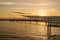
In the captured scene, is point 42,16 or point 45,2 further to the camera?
point 45,2

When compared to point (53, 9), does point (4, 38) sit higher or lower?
lower

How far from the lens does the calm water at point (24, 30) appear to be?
3.41 feet

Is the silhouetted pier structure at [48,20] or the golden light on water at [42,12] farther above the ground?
the golden light on water at [42,12]

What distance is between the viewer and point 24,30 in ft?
3.43

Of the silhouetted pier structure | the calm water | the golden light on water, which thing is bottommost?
the calm water

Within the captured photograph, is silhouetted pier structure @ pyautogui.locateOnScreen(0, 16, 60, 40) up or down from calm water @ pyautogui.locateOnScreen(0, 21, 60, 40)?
up

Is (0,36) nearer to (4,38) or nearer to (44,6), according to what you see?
(4,38)

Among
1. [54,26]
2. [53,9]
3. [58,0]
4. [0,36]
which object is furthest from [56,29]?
[0,36]

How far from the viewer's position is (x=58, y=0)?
1.17 meters

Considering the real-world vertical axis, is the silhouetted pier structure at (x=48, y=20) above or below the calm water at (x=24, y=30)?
above

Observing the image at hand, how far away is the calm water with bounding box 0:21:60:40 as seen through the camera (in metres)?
1.04

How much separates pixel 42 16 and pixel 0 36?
272 mm

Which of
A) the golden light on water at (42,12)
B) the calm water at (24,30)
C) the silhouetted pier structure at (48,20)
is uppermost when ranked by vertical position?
the golden light on water at (42,12)

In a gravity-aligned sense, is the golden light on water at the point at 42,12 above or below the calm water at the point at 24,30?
above
